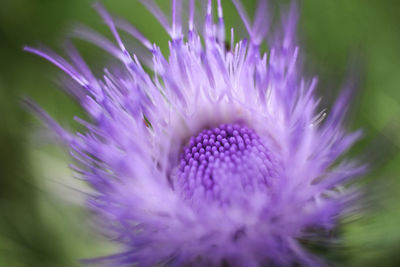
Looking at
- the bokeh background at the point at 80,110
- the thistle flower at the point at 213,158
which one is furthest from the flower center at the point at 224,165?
the bokeh background at the point at 80,110

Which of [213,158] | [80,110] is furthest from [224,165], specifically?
[80,110]

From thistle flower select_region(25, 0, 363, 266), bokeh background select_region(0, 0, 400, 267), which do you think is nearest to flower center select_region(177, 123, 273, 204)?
thistle flower select_region(25, 0, 363, 266)

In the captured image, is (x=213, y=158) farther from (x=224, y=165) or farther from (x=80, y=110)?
(x=80, y=110)

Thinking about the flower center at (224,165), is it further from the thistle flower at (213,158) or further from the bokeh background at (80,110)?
the bokeh background at (80,110)

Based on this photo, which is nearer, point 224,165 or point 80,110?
point 224,165

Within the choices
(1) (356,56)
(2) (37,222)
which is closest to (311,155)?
(1) (356,56)
